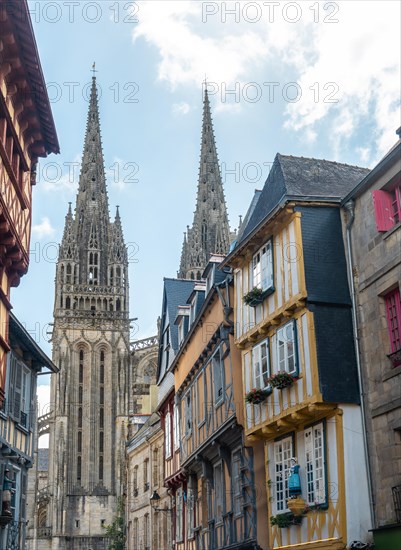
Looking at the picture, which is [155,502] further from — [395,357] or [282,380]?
[395,357]

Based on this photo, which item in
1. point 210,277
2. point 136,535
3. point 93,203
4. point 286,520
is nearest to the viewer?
point 286,520

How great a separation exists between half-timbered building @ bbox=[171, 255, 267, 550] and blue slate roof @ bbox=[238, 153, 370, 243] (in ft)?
7.27

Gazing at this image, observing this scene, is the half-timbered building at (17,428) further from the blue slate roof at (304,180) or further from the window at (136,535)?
the window at (136,535)

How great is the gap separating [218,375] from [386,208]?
7221mm

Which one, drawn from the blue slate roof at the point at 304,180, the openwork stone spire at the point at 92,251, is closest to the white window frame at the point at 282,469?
the blue slate roof at the point at 304,180

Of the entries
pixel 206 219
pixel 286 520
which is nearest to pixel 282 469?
pixel 286 520

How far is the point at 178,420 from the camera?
80.9 feet

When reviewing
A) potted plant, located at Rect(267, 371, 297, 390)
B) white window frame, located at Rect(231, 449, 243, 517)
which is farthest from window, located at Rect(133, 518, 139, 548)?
potted plant, located at Rect(267, 371, 297, 390)

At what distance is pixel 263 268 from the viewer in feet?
56.6

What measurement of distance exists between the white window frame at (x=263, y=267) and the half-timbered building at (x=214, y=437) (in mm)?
1611

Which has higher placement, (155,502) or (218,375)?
(218,375)

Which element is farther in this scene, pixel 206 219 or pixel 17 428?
pixel 206 219

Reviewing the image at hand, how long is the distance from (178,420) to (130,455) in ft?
35.3

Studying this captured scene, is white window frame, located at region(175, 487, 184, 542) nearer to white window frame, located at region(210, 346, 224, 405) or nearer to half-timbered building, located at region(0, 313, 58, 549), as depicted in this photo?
half-timbered building, located at region(0, 313, 58, 549)
